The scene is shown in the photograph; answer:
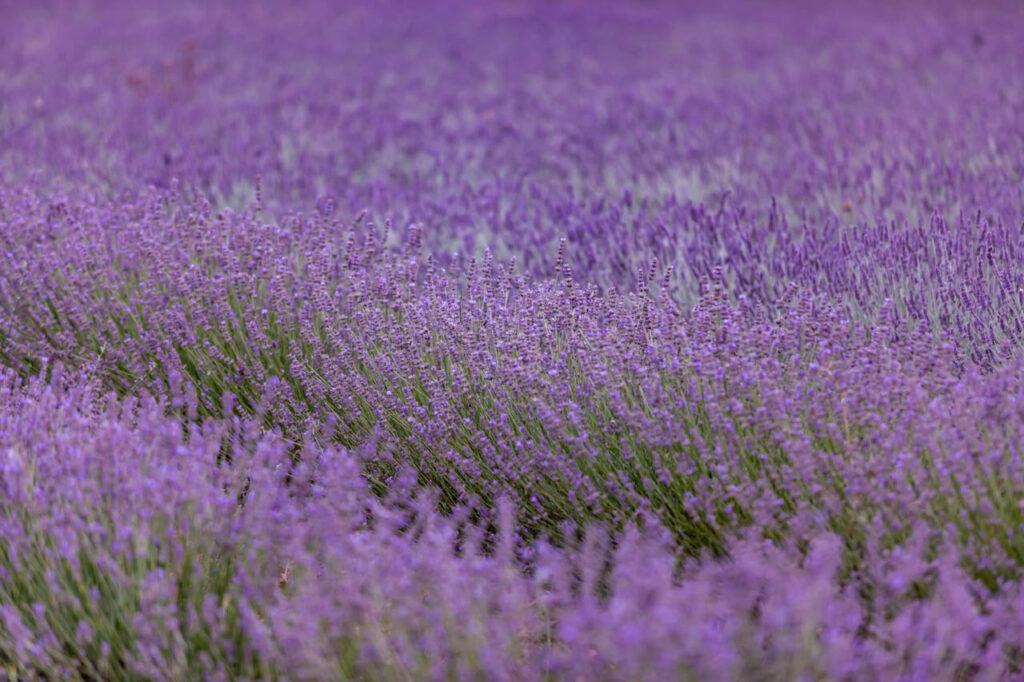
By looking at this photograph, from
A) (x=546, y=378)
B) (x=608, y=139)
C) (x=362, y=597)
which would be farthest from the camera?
(x=608, y=139)

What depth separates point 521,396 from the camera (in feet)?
8.09

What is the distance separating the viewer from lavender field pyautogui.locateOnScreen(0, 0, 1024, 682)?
1685 millimetres

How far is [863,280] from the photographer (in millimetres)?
2914

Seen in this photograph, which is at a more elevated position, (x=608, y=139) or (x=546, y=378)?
(x=608, y=139)

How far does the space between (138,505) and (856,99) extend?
16.3 feet

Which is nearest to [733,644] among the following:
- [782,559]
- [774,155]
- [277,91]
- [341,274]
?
[782,559]

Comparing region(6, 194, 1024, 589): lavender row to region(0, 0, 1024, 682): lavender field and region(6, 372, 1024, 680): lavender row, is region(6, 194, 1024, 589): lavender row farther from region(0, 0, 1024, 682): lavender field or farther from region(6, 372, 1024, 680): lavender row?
region(6, 372, 1024, 680): lavender row

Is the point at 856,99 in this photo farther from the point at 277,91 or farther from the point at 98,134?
the point at 98,134

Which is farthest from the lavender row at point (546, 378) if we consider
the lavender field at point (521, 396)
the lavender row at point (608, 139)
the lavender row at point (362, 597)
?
the lavender row at point (608, 139)

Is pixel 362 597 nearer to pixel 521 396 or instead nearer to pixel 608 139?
Result: pixel 521 396

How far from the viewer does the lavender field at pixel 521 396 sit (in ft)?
5.53

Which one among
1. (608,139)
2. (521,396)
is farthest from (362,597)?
(608,139)

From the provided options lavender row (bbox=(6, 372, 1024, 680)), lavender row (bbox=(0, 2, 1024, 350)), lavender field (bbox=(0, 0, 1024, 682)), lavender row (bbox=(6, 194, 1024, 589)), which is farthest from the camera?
lavender row (bbox=(0, 2, 1024, 350))

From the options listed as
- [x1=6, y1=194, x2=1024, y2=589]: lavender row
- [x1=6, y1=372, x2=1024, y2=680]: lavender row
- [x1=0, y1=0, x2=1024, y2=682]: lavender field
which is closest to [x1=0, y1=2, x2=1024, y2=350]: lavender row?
[x1=0, y1=0, x2=1024, y2=682]: lavender field
